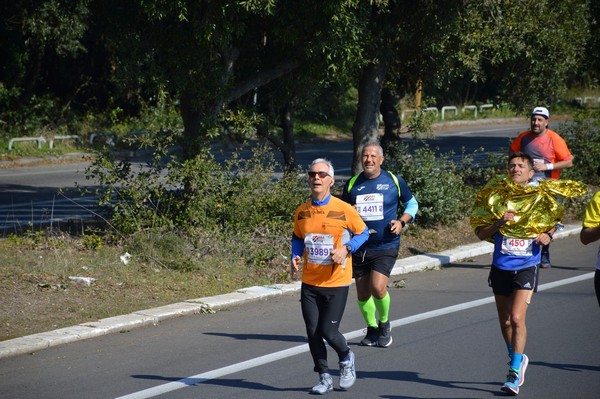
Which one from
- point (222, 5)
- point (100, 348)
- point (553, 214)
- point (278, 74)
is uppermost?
point (222, 5)

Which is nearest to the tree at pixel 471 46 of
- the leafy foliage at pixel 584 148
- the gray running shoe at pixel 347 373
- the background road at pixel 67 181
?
the leafy foliage at pixel 584 148

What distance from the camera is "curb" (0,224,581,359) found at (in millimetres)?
8441

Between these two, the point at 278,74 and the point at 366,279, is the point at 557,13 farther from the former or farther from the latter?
the point at 366,279

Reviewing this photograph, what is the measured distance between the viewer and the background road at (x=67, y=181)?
1586cm

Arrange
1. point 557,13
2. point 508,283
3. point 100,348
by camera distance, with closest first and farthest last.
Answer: point 508,283 < point 100,348 < point 557,13

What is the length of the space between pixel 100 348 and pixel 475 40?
9.22 metres

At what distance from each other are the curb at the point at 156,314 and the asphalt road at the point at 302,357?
93mm

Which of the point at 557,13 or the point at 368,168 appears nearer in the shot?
the point at 368,168

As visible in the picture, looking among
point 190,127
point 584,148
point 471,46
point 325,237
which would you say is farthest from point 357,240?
point 584,148

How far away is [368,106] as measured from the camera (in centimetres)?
1548

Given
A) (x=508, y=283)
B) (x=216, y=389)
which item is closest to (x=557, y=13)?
(x=508, y=283)

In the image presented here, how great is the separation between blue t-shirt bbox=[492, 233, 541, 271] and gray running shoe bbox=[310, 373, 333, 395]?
5.20ft

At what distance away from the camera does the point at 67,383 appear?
24.2 feet

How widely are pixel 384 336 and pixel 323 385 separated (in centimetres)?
172
